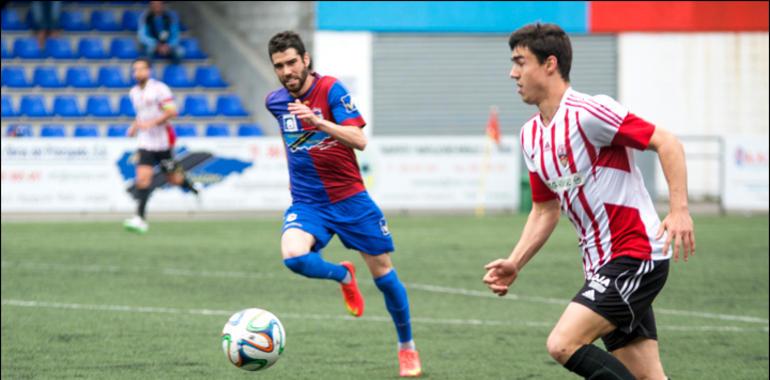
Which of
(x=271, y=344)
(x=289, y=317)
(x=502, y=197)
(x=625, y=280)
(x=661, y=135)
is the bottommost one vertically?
(x=502, y=197)

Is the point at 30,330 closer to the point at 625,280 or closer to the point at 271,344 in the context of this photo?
the point at 271,344

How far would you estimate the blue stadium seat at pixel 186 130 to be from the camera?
992 inches

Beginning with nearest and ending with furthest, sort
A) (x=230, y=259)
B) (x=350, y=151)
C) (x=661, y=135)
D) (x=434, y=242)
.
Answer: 1. (x=661, y=135)
2. (x=350, y=151)
3. (x=230, y=259)
4. (x=434, y=242)

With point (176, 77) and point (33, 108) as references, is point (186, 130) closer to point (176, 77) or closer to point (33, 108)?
point (176, 77)

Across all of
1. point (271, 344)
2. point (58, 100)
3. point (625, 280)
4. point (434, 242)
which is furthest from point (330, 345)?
point (58, 100)

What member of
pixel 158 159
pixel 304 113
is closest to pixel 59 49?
pixel 158 159

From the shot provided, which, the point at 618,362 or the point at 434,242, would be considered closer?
the point at 618,362

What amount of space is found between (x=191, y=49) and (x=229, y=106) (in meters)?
1.92

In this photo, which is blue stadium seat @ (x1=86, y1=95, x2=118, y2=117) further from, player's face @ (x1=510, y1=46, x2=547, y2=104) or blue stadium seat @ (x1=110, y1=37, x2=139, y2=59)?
player's face @ (x1=510, y1=46, x2=547, y2=104)

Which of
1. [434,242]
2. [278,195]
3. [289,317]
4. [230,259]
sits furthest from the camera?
[278,195]

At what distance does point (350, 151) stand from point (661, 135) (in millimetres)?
3164

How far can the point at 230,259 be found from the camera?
46.8 ft

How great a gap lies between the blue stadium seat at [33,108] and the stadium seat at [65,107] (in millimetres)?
210

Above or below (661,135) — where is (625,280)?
below
